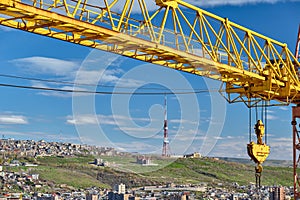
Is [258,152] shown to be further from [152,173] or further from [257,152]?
[152,173]

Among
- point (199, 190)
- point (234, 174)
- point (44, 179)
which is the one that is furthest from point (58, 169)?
point (234, 174)

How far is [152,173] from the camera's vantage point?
259 feet

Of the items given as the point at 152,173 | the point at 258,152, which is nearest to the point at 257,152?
the point at 258,152

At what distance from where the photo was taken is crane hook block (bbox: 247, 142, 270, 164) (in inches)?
723

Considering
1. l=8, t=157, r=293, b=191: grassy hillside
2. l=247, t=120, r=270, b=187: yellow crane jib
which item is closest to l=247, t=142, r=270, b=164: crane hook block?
l=247, t=120, r=270, b=187: yellow crane jib

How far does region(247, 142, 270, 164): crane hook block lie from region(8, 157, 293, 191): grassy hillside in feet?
100

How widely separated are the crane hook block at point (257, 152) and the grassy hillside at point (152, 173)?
30584 millimetres

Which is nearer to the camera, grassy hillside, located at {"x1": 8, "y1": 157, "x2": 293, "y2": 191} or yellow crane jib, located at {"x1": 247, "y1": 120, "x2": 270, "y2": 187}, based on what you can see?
yellow crane jib, located at {"x1": 247, "y1": 120, "x2": 270, "y2": 187}

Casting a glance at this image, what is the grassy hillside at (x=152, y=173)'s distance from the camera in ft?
204

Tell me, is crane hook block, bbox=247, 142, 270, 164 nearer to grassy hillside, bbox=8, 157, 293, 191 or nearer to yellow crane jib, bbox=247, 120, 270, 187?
yellow crane jib, bbox=247, 120, 270, 187

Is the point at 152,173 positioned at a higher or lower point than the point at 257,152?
lower

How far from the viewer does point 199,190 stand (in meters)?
68.2

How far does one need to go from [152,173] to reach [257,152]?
6144 centimetres

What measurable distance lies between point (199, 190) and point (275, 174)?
21.8 metres
